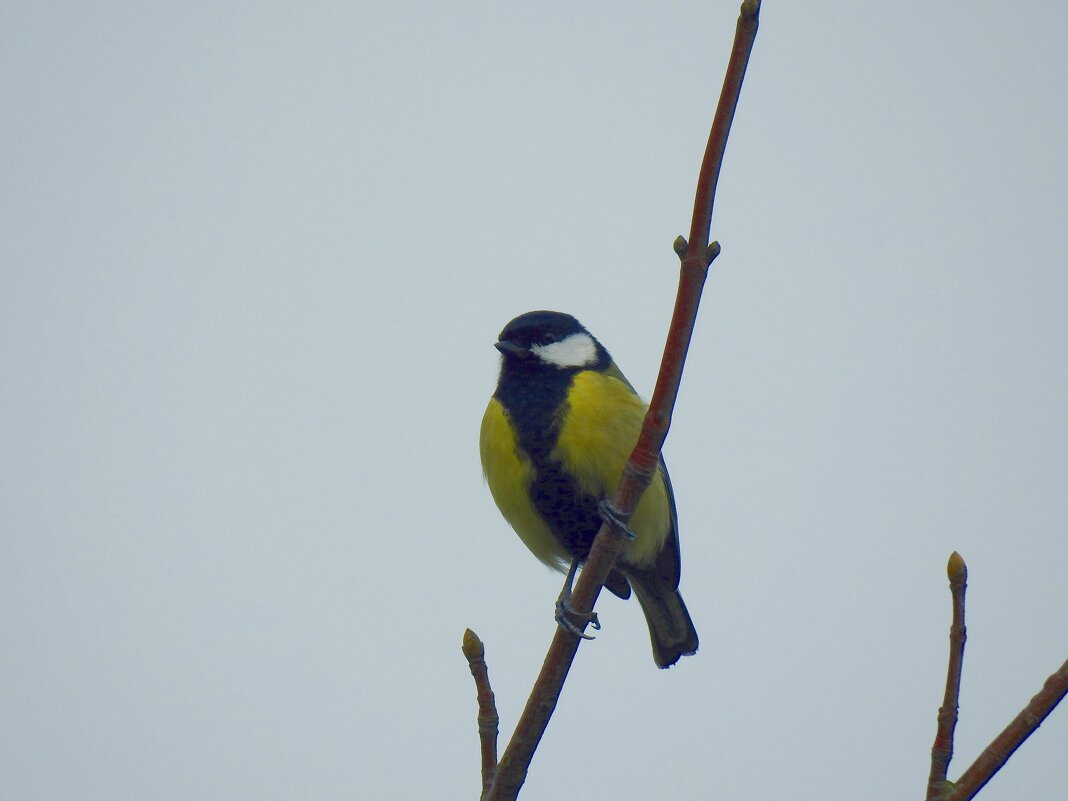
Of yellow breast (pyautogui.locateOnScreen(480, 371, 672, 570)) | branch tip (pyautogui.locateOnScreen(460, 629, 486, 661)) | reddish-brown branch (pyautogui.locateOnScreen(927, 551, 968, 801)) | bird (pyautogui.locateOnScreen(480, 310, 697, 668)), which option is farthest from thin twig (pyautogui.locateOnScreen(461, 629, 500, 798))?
yellow breast (pyautogui.locateOnScreen(480, 371, 672, 570))

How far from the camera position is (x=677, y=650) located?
16.7 ft

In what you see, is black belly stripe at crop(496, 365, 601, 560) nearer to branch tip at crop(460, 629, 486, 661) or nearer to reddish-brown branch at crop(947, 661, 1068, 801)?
branch tip at crop(460, 629, 486, 661)

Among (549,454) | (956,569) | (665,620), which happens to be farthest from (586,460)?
(956,569)

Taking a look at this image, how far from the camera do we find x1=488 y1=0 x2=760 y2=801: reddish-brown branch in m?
2.15

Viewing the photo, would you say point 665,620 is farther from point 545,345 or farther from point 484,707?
point 484,707

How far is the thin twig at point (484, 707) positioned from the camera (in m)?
2.45

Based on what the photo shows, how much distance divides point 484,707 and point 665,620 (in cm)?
270

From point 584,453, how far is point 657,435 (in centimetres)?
153

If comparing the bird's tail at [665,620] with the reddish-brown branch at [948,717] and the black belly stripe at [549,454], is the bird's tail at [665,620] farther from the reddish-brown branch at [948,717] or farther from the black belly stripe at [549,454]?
the reddish-brown branch at [948,717]

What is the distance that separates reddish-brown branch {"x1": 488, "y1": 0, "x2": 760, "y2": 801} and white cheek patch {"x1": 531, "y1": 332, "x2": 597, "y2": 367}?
5.95 ft

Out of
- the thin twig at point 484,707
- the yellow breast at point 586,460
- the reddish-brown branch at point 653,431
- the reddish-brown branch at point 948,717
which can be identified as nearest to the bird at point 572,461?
the yellow breast at point 586,460

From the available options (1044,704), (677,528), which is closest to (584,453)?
(677,528)

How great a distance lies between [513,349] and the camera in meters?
4.70

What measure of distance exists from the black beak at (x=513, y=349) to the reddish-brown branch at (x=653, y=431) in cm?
184
